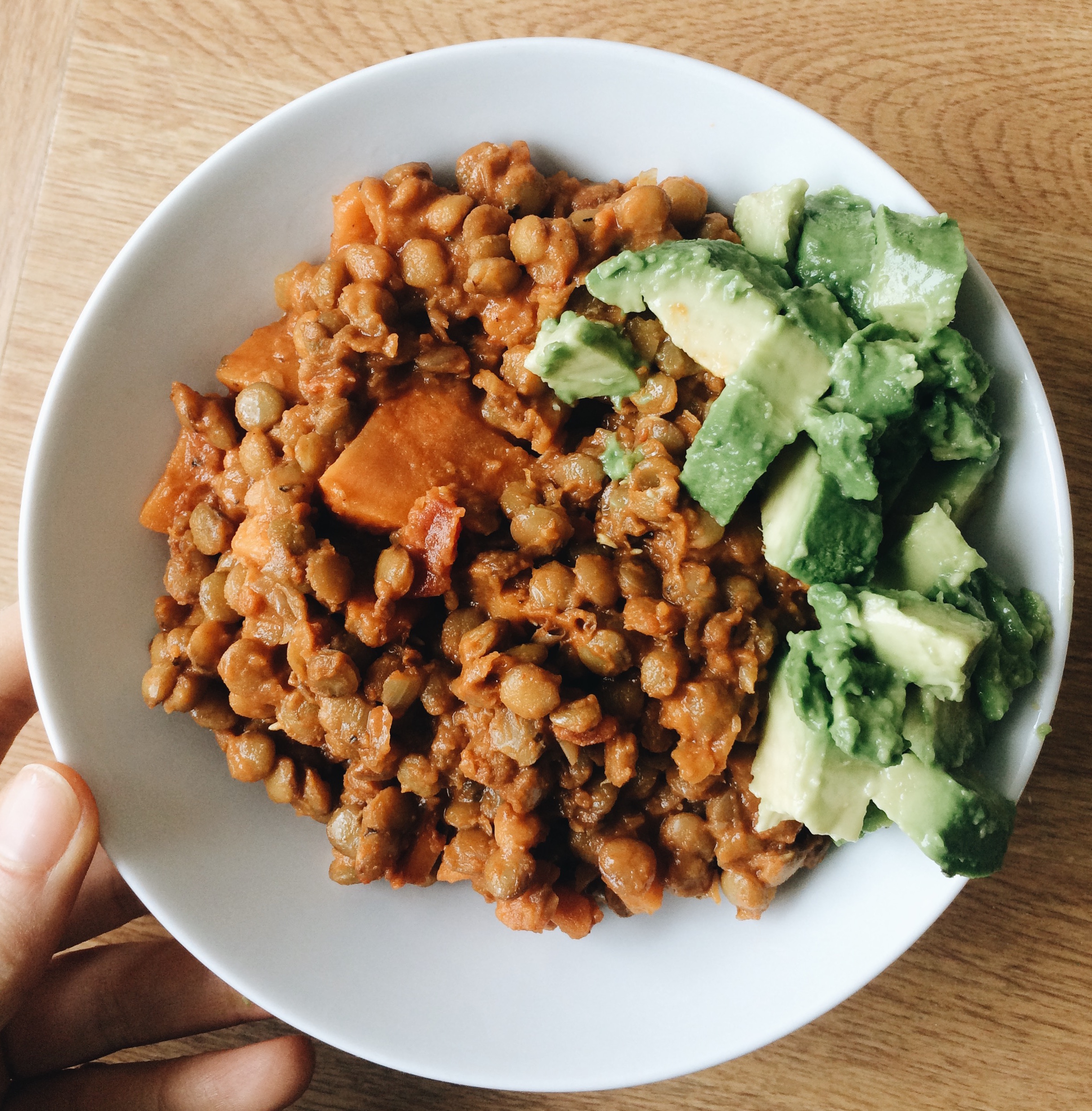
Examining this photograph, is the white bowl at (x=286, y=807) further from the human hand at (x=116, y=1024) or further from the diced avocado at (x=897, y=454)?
the human hand at (x=116, y=1024)

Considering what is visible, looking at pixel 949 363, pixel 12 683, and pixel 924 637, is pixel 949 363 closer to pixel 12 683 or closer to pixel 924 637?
pixel 924 637

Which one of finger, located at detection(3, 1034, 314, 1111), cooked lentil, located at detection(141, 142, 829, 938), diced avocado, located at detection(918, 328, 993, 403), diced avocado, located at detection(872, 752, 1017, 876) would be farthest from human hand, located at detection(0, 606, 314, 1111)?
diced avocado, located at detection(918, 328, 993, 403)

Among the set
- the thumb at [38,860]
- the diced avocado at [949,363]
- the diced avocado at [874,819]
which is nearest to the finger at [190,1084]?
the thumb at [38,860]

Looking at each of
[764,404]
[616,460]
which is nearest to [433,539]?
[616,460]

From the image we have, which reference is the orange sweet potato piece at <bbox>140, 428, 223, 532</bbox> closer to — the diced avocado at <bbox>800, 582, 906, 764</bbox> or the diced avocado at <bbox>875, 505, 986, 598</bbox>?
the diced avocado at <bbox>800, 582, 906, 764</bbox>

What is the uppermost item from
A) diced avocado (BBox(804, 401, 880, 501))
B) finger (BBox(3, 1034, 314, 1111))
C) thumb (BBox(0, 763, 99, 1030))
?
diced avocado (BBox(804, 401, 880, 501))

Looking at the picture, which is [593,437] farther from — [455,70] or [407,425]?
[455,70]

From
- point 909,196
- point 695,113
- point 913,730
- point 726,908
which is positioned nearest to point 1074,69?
point 909,196
